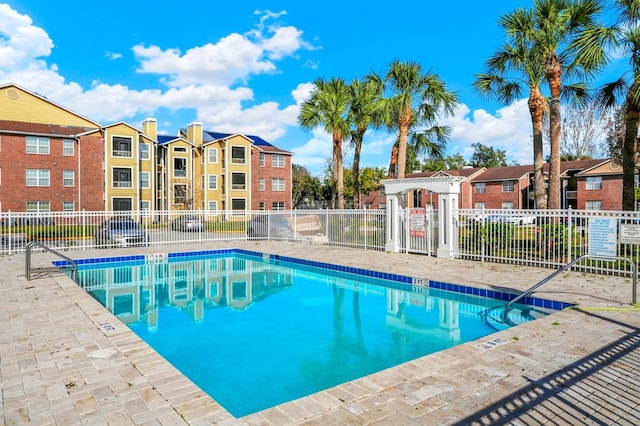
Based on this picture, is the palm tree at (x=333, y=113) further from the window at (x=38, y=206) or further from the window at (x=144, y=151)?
the window at (x=38, y=206)

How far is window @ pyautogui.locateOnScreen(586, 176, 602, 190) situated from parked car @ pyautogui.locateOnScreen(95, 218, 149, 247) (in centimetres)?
4021

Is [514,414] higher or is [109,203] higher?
[109,203]

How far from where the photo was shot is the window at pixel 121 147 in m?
34.5

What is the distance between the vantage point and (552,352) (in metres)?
5.02

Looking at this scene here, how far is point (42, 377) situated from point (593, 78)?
16.7m

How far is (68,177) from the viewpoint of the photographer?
32.4 metres

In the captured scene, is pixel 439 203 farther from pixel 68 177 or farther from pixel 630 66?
pixel 68 177

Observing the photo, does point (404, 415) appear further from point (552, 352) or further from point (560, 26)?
point (560, 26)

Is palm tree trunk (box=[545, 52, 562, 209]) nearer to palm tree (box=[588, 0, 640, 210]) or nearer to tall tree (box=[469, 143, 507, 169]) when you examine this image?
palm tree (box=[588, 0, 640, 210])

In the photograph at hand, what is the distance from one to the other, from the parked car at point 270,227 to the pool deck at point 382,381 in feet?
45.1

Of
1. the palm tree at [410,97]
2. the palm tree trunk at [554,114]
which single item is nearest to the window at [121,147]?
the palm tree at [410,97]

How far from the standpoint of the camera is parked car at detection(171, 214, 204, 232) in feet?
64.2

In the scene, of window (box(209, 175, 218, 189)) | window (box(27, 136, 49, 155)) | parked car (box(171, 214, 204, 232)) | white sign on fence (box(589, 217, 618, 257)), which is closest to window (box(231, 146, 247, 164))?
window (box(209, 175, 218, 189))

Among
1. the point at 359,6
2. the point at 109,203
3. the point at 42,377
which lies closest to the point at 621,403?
the point at 42,377
